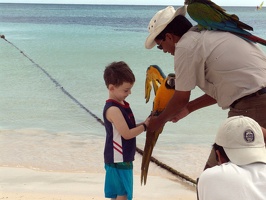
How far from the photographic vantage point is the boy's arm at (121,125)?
9.36 ft

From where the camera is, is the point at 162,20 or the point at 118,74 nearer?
the point at 162,20

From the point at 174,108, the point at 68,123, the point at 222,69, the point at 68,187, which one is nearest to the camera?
the point at 222,69

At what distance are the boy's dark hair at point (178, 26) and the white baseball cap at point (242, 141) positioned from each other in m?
0.85

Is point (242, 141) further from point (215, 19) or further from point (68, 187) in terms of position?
point (68, 187)

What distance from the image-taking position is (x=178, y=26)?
8.89ft

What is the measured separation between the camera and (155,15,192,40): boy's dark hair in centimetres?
270

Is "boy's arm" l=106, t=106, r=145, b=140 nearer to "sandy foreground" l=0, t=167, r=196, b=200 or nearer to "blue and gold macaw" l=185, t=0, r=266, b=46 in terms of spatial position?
"blue and gold macaw" l=185, t=0, r=266, b=46

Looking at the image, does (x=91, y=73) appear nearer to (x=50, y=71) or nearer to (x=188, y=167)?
(x=50, y=71)

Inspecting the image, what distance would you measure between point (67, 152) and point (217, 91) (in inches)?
133

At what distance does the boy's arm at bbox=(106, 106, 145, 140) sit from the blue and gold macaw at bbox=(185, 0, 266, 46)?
666 mm

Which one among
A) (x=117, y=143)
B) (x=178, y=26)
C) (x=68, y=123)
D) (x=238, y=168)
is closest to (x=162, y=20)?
(x=178, y=26)

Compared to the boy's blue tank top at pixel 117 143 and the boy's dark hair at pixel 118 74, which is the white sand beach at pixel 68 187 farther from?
the boy's dark hair at pixel 118 74

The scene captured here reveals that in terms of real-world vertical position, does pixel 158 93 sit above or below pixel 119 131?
above

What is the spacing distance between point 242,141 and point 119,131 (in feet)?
3.44
